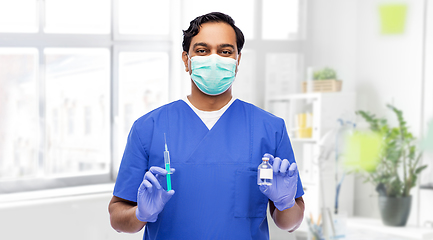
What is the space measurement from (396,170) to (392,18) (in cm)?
109

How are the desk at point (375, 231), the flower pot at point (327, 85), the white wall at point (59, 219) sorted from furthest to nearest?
the flower pot at point (327, 85) → the desk at point (375, 231) → the white wall at point (59, 219)

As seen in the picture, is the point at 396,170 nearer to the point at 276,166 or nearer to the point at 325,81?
the point at 325,81

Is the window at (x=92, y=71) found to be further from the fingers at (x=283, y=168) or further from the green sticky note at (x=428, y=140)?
the fingers at (x=283, y=168)

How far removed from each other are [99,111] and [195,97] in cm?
214

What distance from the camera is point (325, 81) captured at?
323cm

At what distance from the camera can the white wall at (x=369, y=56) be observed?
297 centimetres

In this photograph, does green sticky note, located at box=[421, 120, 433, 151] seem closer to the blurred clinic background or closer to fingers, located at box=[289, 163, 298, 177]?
the blurred clinic background

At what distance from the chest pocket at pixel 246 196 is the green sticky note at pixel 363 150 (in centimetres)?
221

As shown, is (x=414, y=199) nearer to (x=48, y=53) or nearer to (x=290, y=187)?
(x=290, y=187)

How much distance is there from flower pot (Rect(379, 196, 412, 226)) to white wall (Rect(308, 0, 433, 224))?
5 cm

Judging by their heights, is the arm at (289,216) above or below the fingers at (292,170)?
below

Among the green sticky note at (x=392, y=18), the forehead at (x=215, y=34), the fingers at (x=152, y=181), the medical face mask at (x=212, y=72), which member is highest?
the green sticky note at (x=392, y=18)

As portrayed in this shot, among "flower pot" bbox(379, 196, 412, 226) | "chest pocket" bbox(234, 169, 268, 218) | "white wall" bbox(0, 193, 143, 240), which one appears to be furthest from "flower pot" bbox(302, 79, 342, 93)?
"chest pocket" bbox(234, 169, 268, 218)

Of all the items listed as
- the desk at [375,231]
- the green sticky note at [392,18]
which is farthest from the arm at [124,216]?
the green sticky note at [392,18]
